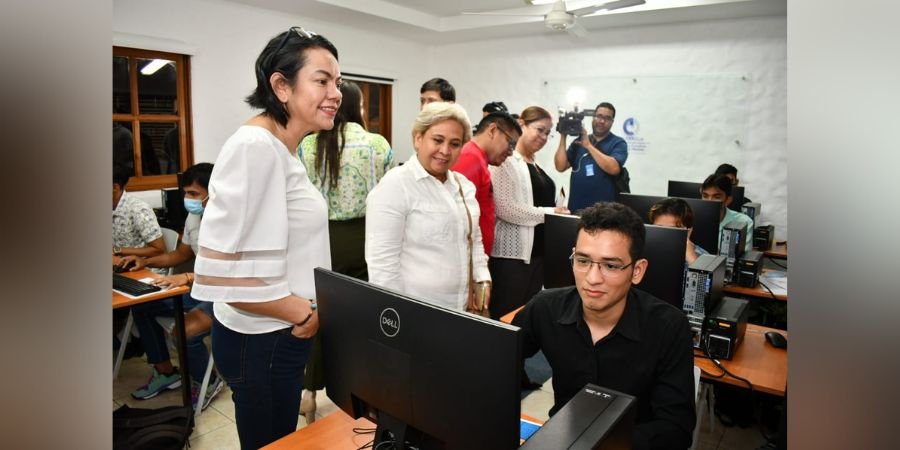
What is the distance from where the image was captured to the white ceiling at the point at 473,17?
5277 millimetres

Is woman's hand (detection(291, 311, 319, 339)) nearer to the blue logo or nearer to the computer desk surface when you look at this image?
the computer desk surface

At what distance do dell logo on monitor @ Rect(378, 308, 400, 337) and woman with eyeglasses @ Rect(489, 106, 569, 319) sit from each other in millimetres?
2155

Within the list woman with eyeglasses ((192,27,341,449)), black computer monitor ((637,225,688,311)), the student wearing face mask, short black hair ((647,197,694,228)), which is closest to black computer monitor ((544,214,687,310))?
black computer monitor ((637,225,688,311))

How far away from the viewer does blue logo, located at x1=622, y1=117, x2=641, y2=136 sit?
247 inches

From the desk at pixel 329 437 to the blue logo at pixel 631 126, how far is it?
535 cm

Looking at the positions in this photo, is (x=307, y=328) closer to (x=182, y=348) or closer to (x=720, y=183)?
(x=182, y=348)

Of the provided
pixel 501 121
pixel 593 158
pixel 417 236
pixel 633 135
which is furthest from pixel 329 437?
pixel 633 135

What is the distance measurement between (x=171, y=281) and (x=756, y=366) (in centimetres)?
263

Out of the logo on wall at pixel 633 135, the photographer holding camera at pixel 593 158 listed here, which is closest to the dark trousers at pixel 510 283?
the photographer holding camera at pixel 593 158
